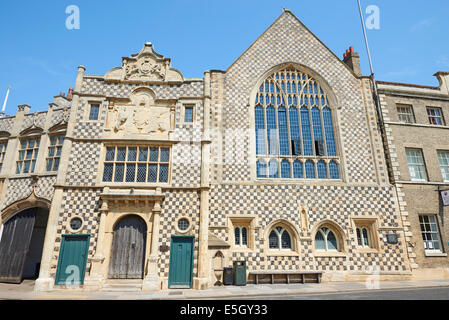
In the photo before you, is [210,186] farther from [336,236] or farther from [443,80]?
[443,80]

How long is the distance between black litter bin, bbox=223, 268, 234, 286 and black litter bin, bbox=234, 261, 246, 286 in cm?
20

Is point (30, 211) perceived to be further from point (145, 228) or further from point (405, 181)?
point (405, 181)

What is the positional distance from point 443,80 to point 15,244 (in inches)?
1217

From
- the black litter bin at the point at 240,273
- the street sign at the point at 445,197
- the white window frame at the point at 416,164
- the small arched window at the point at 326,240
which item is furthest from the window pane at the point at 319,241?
the street sign at the point at 445,197

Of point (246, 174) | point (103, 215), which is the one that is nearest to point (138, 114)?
point (103, 215)

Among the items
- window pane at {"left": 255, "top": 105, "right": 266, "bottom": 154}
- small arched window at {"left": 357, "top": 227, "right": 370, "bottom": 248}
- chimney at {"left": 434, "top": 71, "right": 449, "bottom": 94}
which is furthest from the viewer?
chimney at {"left": 434, "top": 71, "right": 449, "bottom": 94}

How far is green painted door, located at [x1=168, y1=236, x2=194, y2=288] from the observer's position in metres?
12.0

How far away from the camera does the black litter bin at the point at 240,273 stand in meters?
12.2

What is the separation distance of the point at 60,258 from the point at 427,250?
20129 mm

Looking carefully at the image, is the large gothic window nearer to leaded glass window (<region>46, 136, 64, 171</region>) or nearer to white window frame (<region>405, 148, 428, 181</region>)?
white window frame (<region>405, 148, 428, 181</region>)

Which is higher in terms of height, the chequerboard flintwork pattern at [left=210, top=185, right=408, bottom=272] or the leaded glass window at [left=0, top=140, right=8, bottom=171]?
the leaded glass window at [left=0, top=140, right=8, bottom=171]

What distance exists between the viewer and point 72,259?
12.2 m

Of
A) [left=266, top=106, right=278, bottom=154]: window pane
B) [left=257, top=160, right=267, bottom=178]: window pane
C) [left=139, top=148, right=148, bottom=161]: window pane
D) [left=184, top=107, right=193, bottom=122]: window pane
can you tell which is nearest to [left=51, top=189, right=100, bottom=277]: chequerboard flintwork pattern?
[left=139, top=148, right=148, bottom=161]: window pane

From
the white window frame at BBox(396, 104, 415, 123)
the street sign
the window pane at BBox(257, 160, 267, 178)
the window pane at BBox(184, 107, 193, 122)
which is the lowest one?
the street sign
